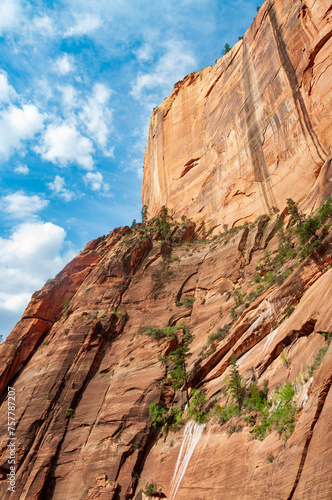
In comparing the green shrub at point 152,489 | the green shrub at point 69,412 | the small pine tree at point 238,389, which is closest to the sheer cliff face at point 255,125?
the small pine tree at point 238,389

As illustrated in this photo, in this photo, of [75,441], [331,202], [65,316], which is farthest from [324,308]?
[65,316]

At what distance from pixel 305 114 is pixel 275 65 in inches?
312

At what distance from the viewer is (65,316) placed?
34.6m

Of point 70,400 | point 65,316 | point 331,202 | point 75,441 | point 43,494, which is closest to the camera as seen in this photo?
point 331,202

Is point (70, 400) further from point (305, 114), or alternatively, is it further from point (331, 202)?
point (305, 114)

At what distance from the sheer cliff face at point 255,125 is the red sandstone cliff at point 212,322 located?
181mm

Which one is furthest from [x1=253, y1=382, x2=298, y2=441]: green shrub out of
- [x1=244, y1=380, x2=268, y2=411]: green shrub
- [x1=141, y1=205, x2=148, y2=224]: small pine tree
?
[x1=141, y1=205, x2=148, y2=224]: small pine tree

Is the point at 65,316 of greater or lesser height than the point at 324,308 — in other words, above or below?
above

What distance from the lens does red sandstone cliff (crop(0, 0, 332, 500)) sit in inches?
483

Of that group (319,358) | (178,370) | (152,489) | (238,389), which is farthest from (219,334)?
(319,358)

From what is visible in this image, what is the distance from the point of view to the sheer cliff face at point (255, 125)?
27.2 meters

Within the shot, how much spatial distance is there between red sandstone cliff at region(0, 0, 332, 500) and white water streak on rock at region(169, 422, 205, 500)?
9cm

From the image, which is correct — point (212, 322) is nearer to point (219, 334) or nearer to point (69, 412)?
point (219, 334)

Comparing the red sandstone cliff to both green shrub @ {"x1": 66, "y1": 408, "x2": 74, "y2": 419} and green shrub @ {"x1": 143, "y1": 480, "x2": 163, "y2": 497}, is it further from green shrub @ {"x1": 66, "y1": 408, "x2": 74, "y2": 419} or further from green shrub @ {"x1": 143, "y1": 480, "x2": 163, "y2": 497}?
green shrub @ {"x1": 143, "y1": 480, "x2": 163, "y2": 497}
